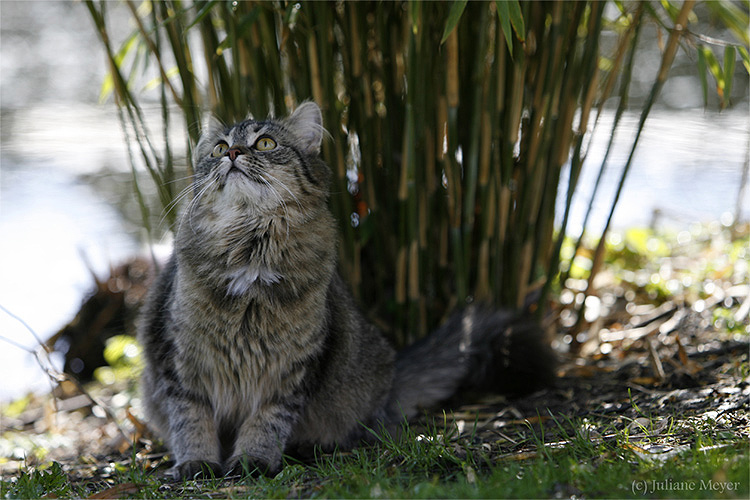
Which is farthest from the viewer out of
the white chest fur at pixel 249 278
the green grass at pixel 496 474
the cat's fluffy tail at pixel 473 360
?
the cat's fluffy tail at pixel 473 360

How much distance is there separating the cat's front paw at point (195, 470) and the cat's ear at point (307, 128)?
116cm

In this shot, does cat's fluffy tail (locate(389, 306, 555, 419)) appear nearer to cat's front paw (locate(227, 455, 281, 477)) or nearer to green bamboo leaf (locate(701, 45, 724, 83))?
cat's front paw (locate(227, 455, 281, 477))

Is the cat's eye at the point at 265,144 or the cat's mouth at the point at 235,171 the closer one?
the cat's mouth at the point at 235,171

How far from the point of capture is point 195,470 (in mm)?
2148

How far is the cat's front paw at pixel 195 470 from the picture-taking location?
2.13m

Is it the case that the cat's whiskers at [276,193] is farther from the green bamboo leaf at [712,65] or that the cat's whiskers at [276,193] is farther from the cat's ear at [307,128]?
the green bamboo leaf at [712,65]

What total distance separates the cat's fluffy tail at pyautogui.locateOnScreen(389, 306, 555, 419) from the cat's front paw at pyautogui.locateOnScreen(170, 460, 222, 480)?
2.73ft

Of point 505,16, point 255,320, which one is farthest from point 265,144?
point 505,16

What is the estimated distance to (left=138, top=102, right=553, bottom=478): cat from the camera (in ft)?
7.25

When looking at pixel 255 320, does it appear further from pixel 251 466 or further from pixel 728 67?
pixel 728 67

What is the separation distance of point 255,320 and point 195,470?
1.73ft

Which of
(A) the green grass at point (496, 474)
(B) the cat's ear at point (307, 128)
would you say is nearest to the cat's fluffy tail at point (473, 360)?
(A) the green grass at point (496, 474)

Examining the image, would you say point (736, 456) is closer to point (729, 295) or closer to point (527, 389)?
point (527, 389)

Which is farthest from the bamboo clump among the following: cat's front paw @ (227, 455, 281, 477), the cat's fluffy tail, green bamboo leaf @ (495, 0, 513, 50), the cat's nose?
cat's front paw @ (227, 455, 281, 477)
